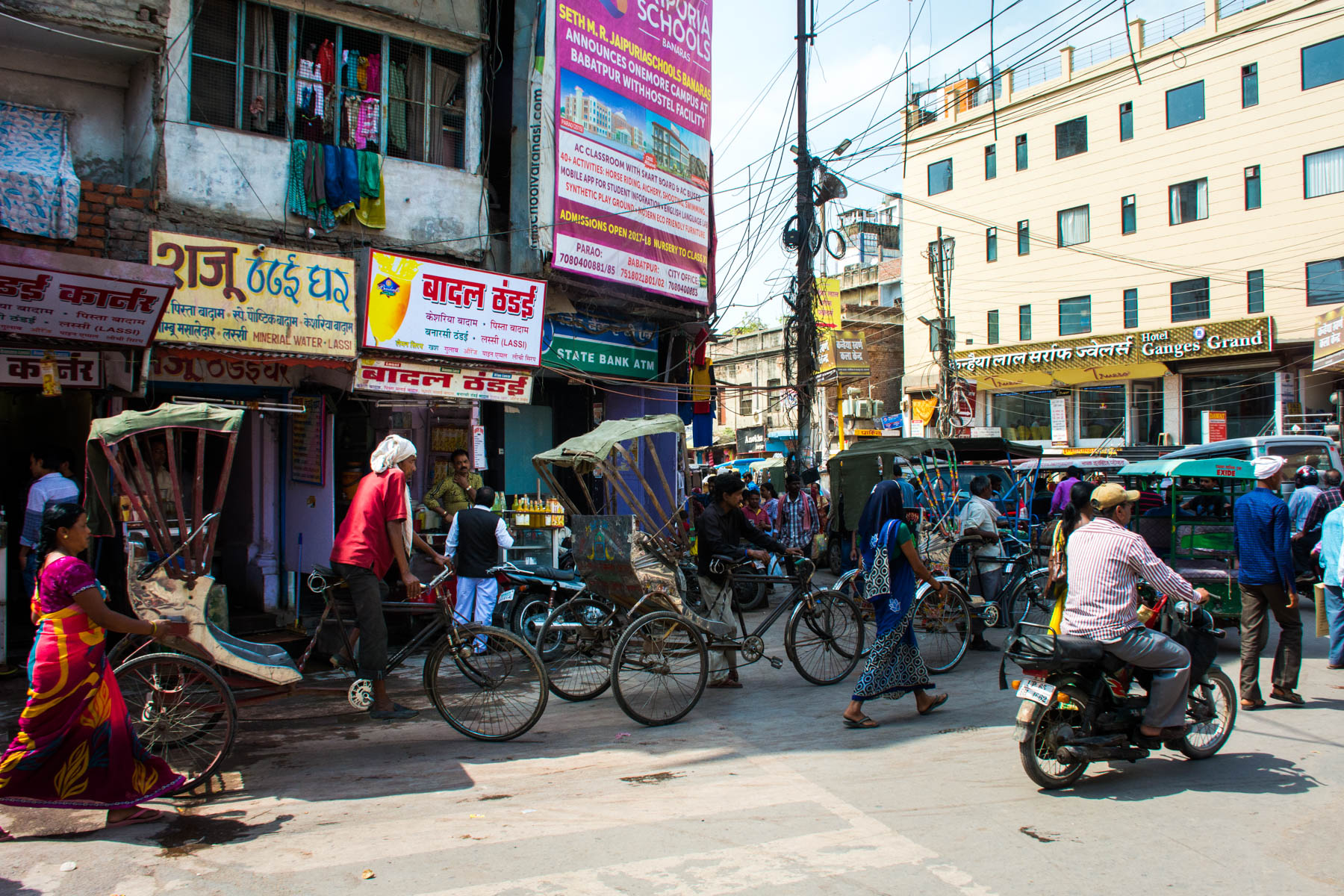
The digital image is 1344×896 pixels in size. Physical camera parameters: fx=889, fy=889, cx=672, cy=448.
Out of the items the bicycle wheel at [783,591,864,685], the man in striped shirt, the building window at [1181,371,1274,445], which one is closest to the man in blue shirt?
the man in striped shirt

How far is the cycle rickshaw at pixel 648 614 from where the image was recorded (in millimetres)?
6484

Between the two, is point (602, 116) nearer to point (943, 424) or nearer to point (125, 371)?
point (125, 371)

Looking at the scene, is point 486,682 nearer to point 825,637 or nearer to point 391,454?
point 391,454

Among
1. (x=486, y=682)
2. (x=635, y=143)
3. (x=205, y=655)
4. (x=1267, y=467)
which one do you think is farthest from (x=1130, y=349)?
(x=205, y=655)

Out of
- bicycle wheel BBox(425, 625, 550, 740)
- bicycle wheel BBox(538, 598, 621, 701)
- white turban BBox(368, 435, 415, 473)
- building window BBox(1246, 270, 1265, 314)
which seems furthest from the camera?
building window BBox(1246, 270, 1265, 314)

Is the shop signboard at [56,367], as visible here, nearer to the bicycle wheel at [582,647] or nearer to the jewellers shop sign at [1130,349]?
the bicycle wheel at [582,647]

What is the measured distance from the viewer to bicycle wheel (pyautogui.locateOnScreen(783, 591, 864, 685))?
732 centimetres

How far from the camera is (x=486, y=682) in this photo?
597 cm

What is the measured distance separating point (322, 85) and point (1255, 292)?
27.2 m

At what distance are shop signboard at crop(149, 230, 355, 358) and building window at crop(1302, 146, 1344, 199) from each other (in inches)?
1088

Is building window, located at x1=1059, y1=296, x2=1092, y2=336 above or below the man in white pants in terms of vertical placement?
above

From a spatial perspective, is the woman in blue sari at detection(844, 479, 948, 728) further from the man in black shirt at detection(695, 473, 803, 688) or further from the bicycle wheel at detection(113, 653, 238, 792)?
the bicycle wheel at detection(113, 653, 238, 792)

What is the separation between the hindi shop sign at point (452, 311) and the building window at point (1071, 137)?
26.3 m

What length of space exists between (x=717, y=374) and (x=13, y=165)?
3111cm
